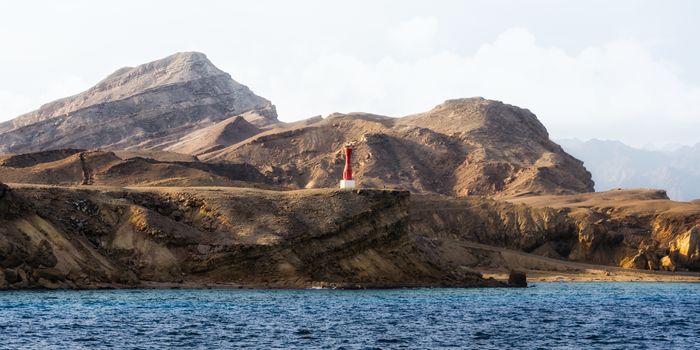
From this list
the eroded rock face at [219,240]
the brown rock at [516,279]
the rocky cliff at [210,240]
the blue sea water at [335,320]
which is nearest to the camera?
the blue sea water at [335,320]

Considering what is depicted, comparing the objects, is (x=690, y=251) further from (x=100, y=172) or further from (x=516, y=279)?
(x=100, y=172)

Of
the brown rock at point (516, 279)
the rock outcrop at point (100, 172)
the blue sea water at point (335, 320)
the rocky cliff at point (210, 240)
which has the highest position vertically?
the rock outcrop at point (100, 172)

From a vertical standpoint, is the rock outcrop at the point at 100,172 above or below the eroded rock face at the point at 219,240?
above

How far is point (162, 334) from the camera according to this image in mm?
63344

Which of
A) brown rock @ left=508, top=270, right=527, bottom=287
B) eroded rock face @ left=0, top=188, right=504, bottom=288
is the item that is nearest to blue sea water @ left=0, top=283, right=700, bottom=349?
eroded rock face @ left=0, top=188, right=504, bottom=288

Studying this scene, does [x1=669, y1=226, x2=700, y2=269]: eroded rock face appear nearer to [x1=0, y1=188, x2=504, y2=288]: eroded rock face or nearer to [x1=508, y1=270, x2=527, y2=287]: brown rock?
[x1=508, y1=270, x2=527, y2=287]: brown rock

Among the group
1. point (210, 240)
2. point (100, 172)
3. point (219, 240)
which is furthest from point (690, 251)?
point (100, 172)

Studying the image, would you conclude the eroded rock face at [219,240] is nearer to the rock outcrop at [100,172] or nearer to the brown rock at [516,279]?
the brown rock at [516,279]

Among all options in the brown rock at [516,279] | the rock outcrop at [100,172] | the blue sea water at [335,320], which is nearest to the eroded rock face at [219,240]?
the blue sea water at [335,320]

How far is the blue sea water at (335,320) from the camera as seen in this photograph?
6169cm

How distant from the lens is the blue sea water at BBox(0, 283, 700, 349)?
202ft

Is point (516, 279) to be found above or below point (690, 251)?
below

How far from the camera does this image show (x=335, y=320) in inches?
2899

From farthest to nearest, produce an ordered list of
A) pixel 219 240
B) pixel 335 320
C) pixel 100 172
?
1. pixel 100 172
2. pixel 219 240
3. pixel 335 320
